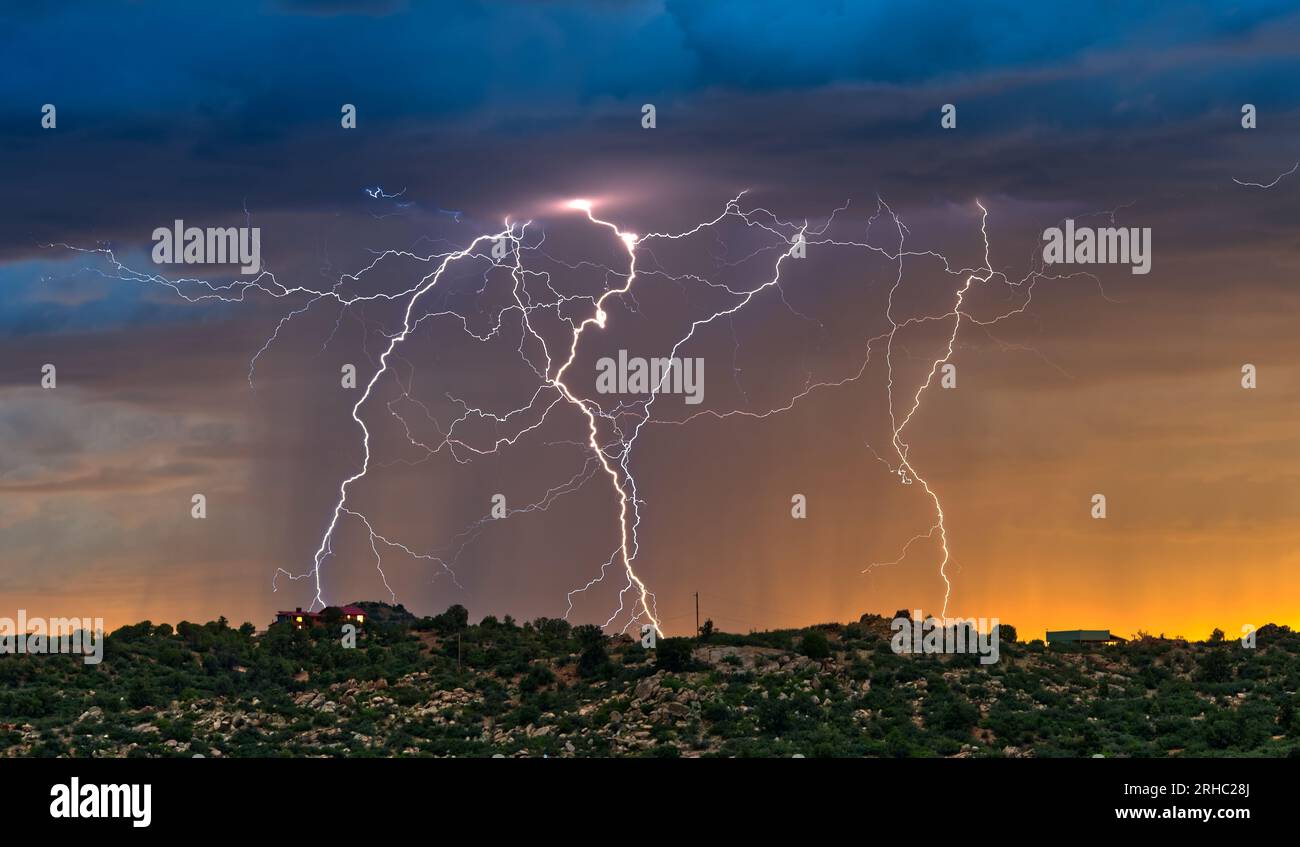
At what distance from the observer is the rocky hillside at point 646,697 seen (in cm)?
7069

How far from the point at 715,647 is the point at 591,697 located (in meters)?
5.72

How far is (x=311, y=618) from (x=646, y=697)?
30174 mm

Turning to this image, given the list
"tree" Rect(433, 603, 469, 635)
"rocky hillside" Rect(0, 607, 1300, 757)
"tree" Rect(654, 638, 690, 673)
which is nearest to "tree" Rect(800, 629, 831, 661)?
"rocky hillside" Rect(0, 607, 1300, 757)

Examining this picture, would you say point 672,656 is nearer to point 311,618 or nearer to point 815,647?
point 815,647

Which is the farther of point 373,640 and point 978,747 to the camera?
point 373,640

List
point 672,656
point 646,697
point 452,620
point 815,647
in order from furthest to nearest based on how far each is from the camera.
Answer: point 452,620 → point 815,647 → point 672,656 → point 646,697

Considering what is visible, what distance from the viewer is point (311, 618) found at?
104m

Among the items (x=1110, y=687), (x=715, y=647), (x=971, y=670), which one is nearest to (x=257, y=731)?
(x=715, y=647)

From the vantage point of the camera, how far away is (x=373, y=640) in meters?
95.7

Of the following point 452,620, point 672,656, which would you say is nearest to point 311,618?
point 452,620

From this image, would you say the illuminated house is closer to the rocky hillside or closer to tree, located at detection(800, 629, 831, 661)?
the rocky hillside

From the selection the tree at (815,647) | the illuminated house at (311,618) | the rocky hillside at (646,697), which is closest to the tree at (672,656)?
the rocky hillside at (646,697)
